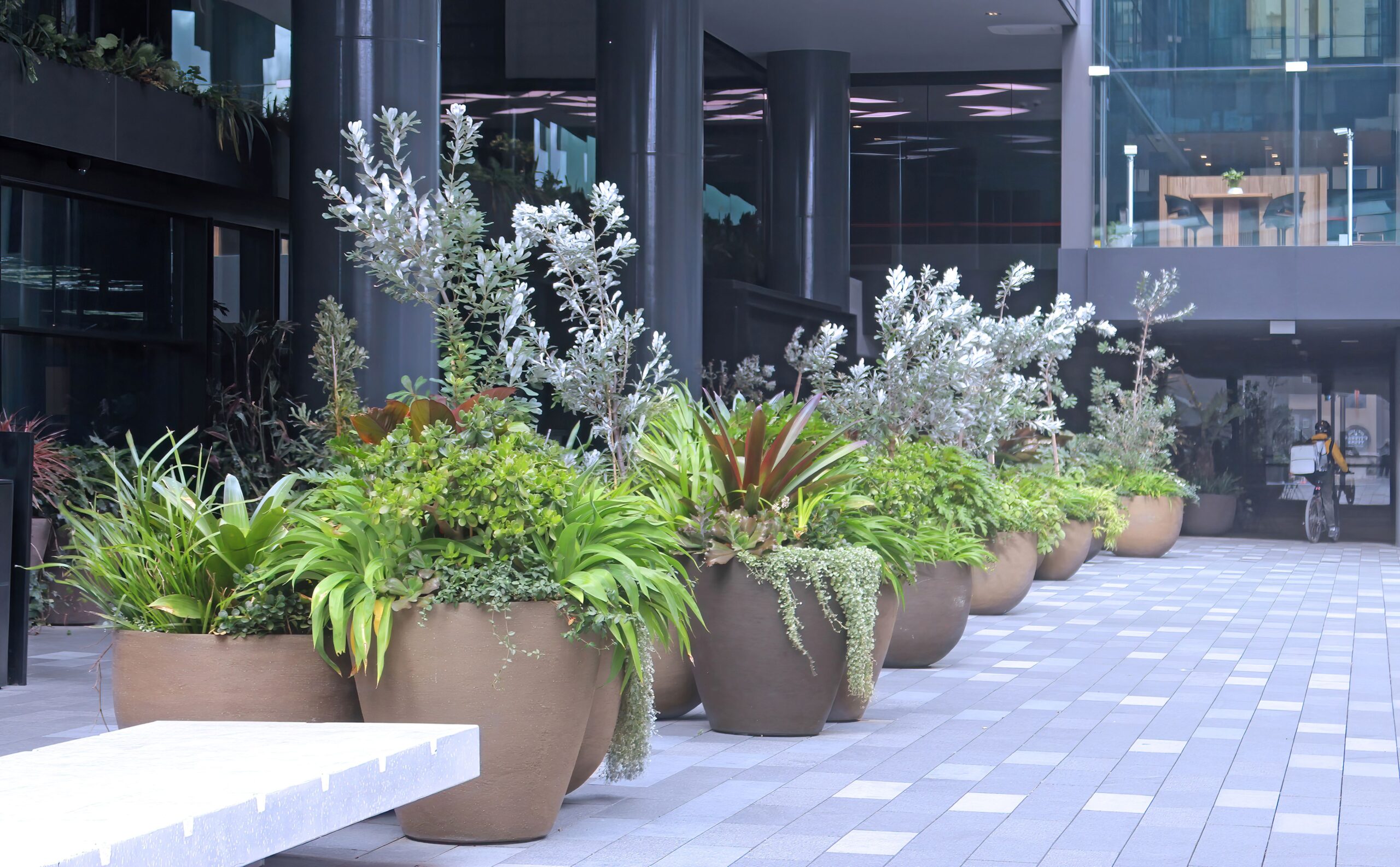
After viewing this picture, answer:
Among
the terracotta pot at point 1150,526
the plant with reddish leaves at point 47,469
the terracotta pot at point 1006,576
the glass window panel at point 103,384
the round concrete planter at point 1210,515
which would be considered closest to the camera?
the plant with reddish leaves at point 47,469

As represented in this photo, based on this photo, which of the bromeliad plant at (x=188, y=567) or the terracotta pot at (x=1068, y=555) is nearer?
the bromeliad plant at (x=188, y=567)

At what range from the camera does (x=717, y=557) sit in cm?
626

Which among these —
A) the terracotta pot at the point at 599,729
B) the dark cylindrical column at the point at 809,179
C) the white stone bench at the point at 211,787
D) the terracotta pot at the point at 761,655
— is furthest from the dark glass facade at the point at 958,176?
the white stone bench at the point at 211,787

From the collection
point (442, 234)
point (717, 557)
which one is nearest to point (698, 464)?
point (717, 557)

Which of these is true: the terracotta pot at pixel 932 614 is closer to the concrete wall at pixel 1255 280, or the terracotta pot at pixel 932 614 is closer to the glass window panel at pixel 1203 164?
the concrete wall at pixel 1255 280

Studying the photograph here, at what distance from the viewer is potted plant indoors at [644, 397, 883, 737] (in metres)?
6.21

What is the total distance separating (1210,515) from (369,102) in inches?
699

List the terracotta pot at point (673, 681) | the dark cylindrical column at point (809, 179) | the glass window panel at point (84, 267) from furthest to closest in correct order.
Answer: the dark cylindrical column at point (809, 179)
the glass window panel at point (84, 267)
the terracotta pot at point (673, 681)

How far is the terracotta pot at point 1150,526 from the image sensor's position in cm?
1786

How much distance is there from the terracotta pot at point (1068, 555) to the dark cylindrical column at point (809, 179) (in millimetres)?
7768

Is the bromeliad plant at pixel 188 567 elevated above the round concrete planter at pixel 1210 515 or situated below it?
above

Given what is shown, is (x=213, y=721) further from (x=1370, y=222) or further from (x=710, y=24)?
(x=1370, y=222)

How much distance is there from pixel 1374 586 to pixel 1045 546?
4626mm

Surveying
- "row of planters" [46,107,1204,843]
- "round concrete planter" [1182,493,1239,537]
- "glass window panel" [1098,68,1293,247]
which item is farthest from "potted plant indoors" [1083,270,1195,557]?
"row of planters" [46,107,1204,843]
